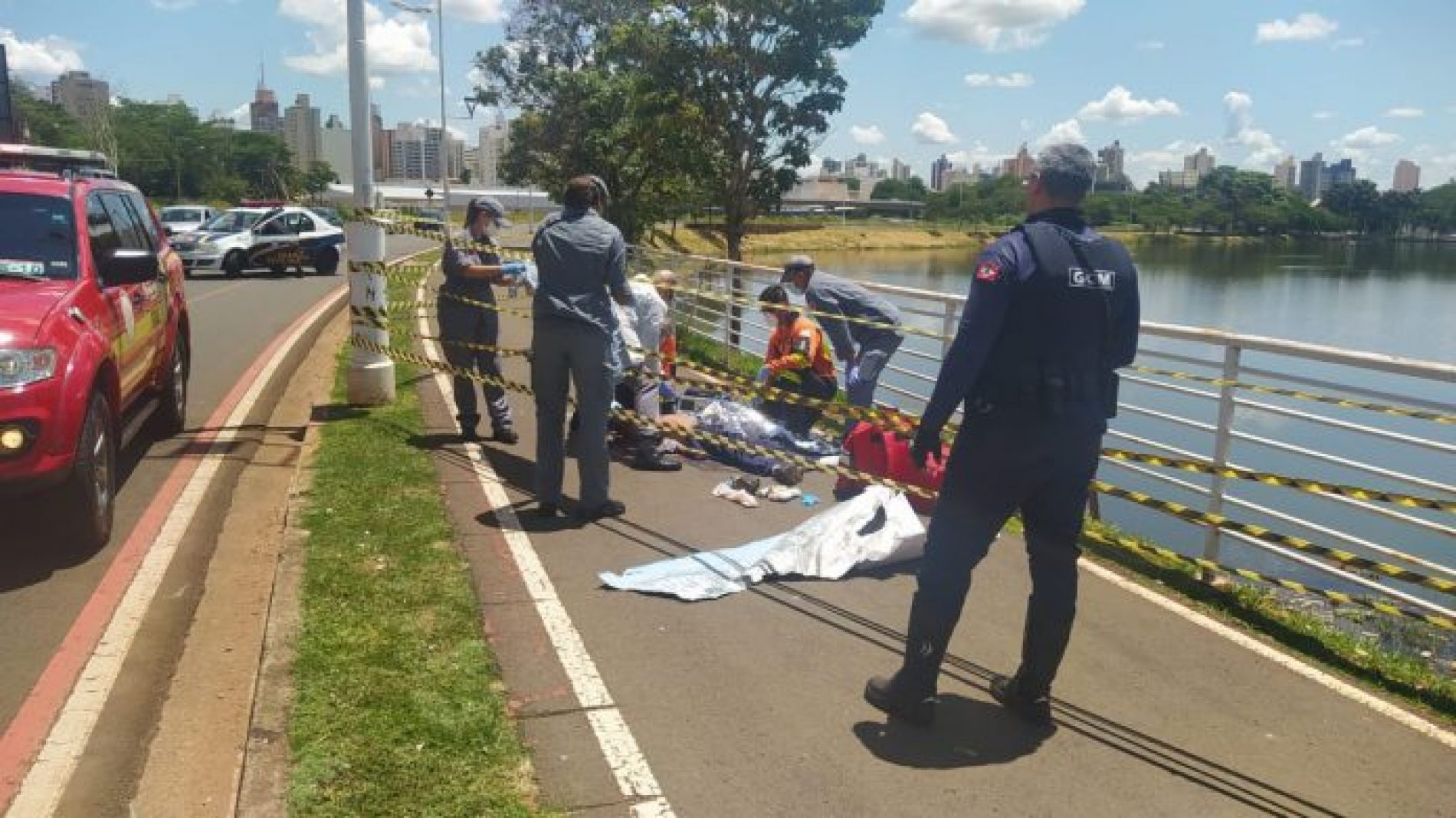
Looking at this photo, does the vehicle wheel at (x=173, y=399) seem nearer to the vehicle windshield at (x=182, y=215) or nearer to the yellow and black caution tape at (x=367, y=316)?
the yellow and black caution tape at (x=367, y=316)

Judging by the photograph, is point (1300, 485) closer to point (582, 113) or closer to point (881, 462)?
point (881, 462)

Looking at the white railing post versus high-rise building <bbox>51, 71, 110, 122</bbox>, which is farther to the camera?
high-rise building <bbox>51, 71, 110, 122</bbox>

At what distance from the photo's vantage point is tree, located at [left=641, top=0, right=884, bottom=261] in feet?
61.3

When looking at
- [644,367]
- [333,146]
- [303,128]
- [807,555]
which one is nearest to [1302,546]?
[807,555]

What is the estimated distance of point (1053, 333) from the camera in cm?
353

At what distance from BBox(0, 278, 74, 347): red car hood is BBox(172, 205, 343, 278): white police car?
20.1 meters

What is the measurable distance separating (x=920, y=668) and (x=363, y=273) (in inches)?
256

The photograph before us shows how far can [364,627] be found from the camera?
4434 mm

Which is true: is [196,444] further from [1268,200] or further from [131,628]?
[1268,200]

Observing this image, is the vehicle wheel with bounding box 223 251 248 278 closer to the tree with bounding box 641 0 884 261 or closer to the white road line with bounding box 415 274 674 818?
the tree with bounding box 641 0 884 261

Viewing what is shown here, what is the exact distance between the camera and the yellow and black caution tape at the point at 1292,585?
4.61 metres

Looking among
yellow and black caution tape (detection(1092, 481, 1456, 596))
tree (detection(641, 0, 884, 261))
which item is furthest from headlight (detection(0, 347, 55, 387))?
tree (detection(641, 0, 884, 261))

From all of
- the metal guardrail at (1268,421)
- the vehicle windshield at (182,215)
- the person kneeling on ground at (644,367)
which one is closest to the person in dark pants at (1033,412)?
the metal guardrail at (1268,421)

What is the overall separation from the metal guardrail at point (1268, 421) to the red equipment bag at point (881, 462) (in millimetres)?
1100
